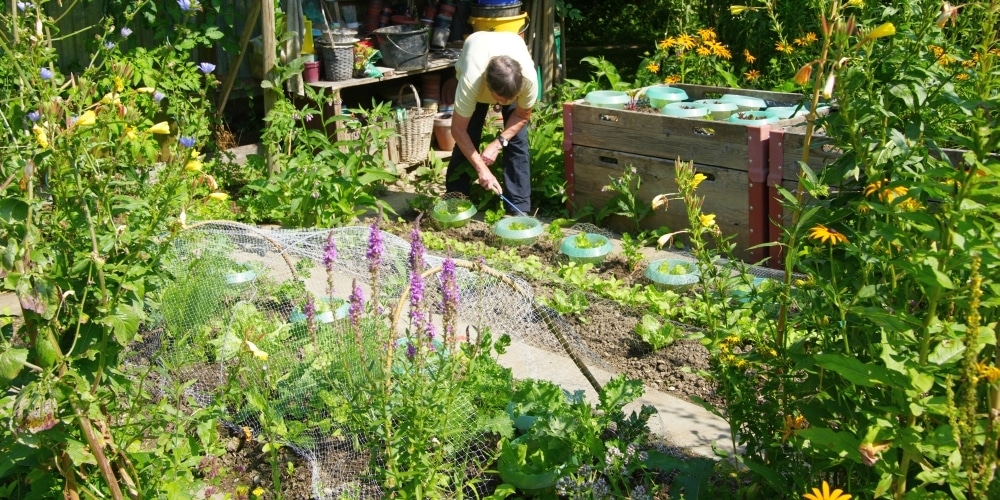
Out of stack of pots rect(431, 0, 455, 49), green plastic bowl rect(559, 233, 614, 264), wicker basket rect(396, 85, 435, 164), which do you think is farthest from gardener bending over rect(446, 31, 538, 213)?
stack of pots rect(431, 0, 455, 49)

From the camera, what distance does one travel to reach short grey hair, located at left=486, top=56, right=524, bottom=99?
586 cm

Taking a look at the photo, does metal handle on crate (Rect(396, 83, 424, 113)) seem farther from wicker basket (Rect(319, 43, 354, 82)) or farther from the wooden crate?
the wooden crate

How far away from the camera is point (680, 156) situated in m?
5.78

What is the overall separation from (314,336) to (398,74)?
5.14 metres

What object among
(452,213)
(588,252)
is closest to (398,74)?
(452,213)

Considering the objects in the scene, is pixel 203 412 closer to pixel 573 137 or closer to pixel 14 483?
pixel 14 483

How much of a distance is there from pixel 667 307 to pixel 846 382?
7.75 feet

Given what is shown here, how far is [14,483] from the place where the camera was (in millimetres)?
2736

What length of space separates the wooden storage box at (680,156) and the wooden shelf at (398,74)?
1.82 meters

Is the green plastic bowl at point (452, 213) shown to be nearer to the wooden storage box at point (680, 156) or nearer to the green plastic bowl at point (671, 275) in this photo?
the wooden storage box at point (680, 156)

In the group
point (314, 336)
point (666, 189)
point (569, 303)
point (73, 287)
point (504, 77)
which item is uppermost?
point (504, 77)

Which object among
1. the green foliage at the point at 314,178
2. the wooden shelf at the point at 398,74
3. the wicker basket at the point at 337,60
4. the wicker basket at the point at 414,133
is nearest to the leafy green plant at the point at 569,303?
the green foliage at the point at 314,178

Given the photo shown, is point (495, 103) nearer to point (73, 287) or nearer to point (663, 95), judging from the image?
point (663, 95)

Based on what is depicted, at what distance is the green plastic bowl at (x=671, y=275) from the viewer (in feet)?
16.0
